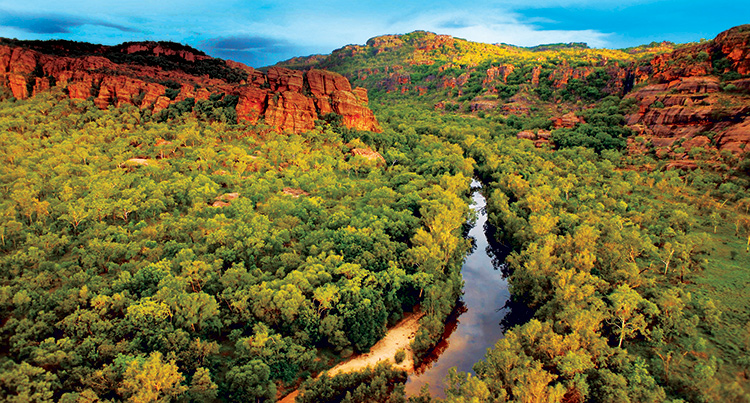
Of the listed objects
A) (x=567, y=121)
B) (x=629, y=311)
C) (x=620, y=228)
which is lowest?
(x=629, y=311)

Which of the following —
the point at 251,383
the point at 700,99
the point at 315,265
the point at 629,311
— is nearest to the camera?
the point at 251,383

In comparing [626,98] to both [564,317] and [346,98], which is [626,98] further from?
[564,317]

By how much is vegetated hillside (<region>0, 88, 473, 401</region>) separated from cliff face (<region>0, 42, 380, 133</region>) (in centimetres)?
649

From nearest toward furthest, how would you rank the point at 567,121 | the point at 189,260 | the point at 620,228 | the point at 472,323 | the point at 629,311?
the point at 629,311 → the point at 189,260 → the point at 472,323 → the point at 620,228 → the point at 567,121

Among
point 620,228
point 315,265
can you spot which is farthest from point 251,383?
point 620,228

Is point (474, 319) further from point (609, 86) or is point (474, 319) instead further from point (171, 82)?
point (609, 86)

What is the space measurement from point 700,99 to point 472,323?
77.7 metres

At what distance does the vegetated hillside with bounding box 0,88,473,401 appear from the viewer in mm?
27312

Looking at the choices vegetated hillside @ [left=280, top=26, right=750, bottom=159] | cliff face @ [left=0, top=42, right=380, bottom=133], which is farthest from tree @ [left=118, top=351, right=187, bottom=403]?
vegetated hillside @ [left=280, top=26, right=750, bottom=159]

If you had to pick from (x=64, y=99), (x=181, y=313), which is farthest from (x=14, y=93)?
(x=181, y=313)

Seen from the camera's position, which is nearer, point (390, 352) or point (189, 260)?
point (390, 352)

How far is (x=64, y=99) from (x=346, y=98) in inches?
2271

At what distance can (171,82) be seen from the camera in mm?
85312

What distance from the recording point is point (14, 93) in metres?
72.1
